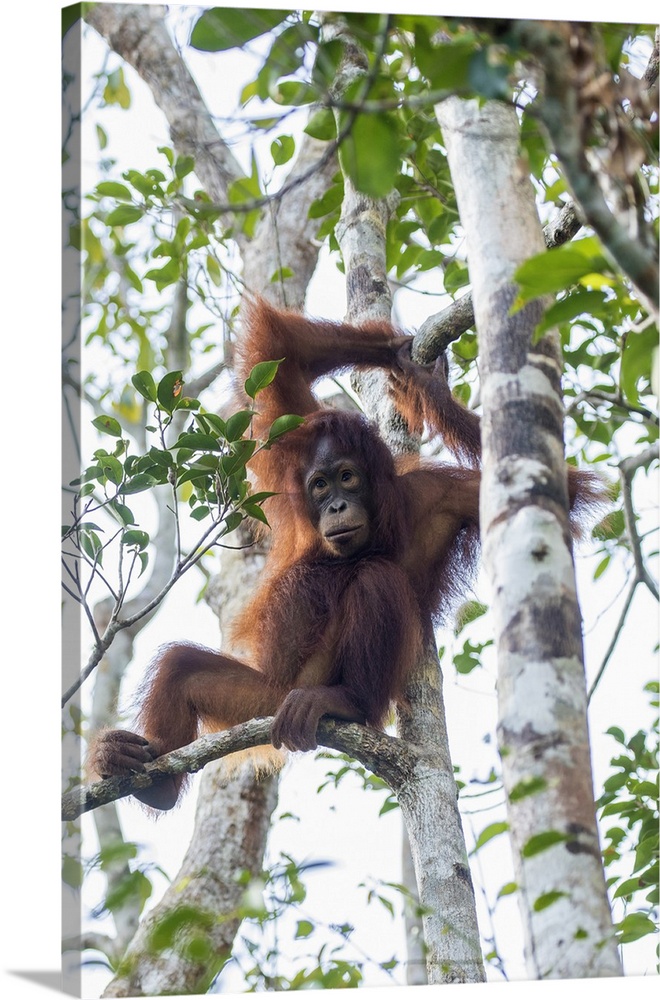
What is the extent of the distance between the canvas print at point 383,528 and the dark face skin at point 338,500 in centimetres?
1

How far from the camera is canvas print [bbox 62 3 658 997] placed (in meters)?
2.32

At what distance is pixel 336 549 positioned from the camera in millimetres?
4242

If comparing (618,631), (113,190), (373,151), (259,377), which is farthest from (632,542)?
(113,190)

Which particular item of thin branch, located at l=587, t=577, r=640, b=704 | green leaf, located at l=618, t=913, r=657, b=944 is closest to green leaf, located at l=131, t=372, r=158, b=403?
thin branch, located at l=587, t=577, r=640, b=704

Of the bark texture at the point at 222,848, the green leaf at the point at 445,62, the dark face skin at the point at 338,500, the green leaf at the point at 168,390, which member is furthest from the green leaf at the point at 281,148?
the bark texture at the point at 222,848

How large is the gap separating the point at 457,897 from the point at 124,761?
1.08 meters

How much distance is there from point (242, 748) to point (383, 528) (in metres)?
1.11

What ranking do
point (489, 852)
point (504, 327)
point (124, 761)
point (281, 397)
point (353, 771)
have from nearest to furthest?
point (504, 327) → point (124, 761) → point (489, 852) → point (281, 397) → point (353, 771)

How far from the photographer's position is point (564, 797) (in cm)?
226

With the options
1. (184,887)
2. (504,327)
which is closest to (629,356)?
(504,327)

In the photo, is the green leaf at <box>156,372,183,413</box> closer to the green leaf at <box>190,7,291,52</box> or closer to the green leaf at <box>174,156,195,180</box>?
the green leaf at <box>190,7,291,52</box>

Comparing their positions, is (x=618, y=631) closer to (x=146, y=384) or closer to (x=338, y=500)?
(x=338, y=500)

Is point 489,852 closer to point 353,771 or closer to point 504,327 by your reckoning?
point 353,771
